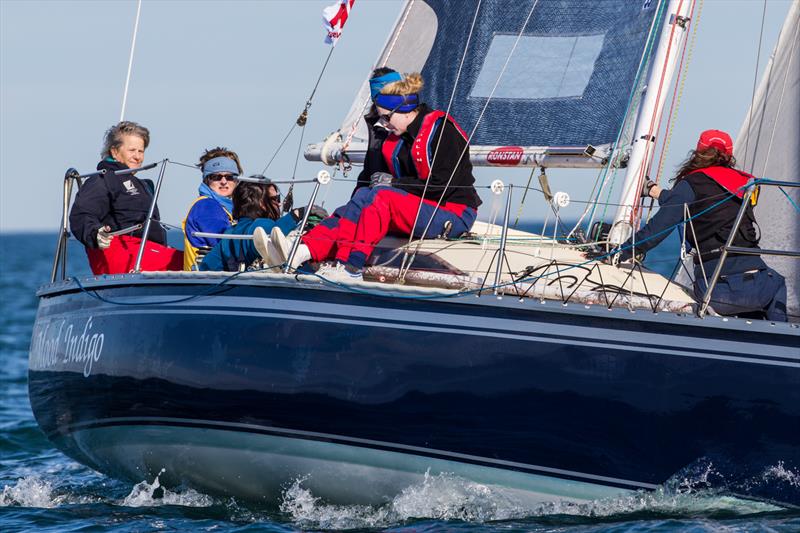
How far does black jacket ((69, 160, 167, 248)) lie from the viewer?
25.3 feet

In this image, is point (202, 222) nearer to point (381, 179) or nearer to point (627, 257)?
point (381, 179)

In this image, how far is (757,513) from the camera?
20.4 ft

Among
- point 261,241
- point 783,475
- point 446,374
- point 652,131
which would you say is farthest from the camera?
point 652,131

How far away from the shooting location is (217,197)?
7832 mm

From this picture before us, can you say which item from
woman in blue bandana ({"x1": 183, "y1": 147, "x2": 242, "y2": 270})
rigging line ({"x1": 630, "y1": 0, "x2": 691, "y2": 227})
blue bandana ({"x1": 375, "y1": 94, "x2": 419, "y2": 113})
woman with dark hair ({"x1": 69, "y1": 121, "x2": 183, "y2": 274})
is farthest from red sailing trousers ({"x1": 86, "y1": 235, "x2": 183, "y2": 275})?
rigging line ({"x1": 630, "y1": 0, "x2": 691, "y2": 227})

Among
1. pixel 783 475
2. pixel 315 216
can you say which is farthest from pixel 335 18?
pixel 783 475

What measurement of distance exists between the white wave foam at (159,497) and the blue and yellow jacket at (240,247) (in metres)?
1.14

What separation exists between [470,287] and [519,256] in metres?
0.82

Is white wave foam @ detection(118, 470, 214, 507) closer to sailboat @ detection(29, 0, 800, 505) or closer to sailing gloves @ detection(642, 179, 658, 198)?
sailboat @ detection(29, 0, 800, 505)

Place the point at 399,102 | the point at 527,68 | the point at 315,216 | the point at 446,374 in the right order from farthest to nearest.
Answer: the point at 527,68 < the point at 315,216 < the point at 399,102 < the point at 446,374

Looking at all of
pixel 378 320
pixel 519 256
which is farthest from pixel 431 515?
pixel 519 256

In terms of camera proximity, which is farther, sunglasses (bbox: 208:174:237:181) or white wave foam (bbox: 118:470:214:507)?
sunglasses (bbox: 208:174:237:181)

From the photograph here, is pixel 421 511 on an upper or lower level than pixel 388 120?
lower

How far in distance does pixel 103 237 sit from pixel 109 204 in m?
0.38
